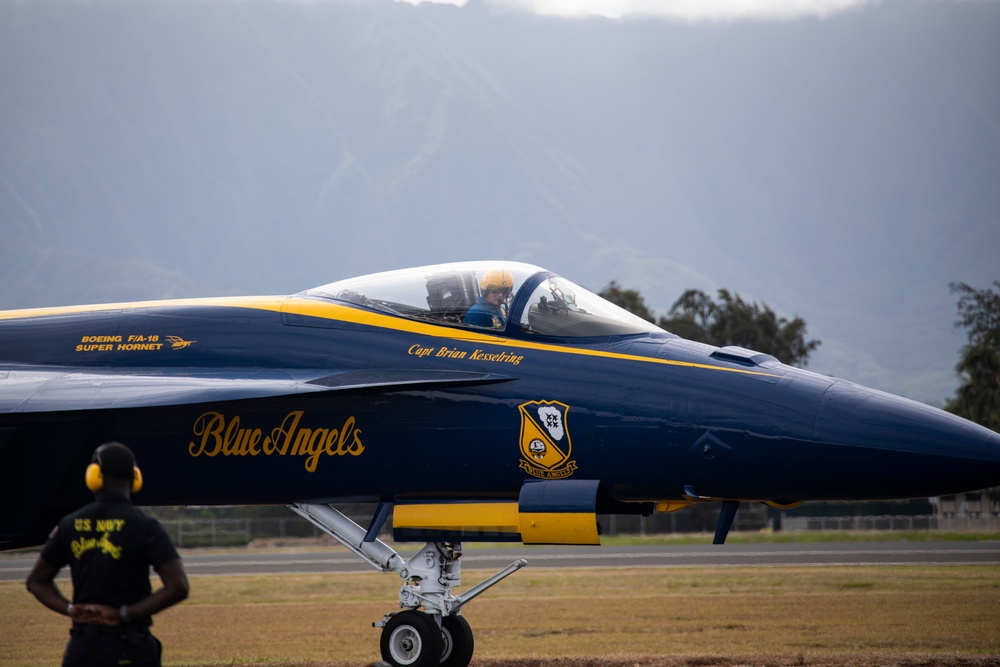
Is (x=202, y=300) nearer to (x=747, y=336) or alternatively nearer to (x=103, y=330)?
(x=103, y=330)

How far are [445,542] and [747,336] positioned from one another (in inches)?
2602

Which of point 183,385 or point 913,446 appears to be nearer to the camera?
point 913,446

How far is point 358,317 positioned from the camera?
9.57m

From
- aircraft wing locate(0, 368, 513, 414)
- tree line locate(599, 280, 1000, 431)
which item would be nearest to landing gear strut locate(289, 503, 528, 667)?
aircraft wing locate(0, 368, 513, 414)

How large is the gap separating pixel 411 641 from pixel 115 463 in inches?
168

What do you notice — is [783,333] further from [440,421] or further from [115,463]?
[115,463]

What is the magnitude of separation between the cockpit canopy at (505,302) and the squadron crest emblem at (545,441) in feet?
2.23

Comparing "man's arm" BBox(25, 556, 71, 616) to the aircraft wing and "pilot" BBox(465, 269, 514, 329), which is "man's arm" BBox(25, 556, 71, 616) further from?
"pilot" BBox(465, 269, 514, 329)

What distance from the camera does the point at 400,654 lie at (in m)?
9.20

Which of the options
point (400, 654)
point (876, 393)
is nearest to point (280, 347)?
point (400, 654)

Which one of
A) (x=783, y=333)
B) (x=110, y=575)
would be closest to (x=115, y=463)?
(x=110, y=575)

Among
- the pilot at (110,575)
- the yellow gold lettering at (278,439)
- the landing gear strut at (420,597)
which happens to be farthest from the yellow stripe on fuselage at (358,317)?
the pilot at (110,575)

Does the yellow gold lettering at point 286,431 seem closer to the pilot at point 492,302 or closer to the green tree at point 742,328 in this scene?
the pilot at point 492,302

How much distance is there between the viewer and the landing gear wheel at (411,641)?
360 inches
